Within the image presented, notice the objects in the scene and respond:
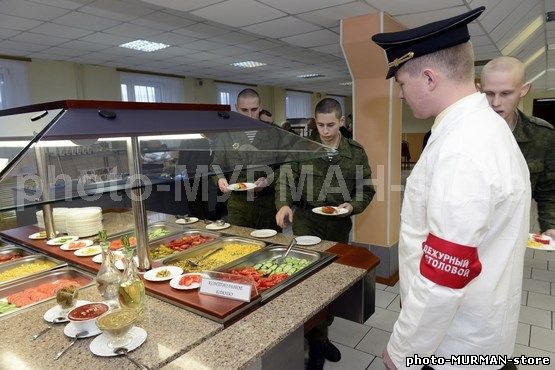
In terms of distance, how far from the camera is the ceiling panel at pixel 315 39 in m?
4.53

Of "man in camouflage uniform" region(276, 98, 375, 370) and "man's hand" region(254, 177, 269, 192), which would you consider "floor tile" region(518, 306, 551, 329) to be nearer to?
"man in camouflage uniform" region(276, 98, 375, 370)

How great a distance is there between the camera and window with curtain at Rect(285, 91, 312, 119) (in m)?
12.3

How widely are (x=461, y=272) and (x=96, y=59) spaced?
6868 mm

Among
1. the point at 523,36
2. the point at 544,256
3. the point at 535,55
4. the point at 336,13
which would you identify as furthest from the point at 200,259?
the point at 535,55

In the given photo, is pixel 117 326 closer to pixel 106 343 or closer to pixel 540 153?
pixel 106 343

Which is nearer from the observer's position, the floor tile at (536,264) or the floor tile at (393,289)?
the floor tile at (393,289)

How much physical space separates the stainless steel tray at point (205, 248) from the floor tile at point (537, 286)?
282cm

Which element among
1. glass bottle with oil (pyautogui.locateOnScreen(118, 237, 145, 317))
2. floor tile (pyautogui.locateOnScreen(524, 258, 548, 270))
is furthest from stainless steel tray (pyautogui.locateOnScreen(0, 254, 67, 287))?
floor tile (pyautogui.locateOnScreen(524, 258, 548, 270))

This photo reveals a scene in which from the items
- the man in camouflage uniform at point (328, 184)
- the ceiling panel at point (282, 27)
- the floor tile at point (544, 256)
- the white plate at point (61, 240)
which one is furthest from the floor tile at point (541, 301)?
the white plate at point (61, 240)

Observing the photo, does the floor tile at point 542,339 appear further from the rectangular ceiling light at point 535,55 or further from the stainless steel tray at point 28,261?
the rectangular ceiling light at point 535,55

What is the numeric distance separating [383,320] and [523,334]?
0.98 meters

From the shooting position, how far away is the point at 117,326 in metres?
1.12

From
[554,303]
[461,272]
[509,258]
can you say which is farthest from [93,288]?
[554,303]

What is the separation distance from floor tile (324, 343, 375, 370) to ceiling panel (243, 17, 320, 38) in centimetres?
317
